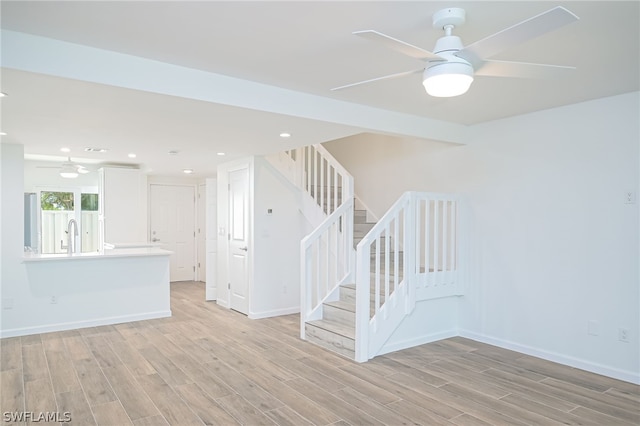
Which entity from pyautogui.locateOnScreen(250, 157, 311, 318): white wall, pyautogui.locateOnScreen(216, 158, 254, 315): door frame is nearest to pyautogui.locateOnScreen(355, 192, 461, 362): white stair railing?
pyautogui.locateOnScreen(250, 157, 311, 318): white wall

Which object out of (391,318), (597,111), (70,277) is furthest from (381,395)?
(70,277)

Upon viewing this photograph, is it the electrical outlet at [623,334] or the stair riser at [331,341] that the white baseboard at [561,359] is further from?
the stair riser at [331,341]

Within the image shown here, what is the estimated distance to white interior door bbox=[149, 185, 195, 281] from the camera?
8.74 metres

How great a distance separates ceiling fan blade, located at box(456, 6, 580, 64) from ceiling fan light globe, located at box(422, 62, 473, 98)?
64 mm

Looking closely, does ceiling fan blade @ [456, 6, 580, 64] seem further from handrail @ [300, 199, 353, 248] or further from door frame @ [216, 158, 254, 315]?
door frame @ [216, 158, 254, 315]

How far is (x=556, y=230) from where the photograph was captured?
4.08 m

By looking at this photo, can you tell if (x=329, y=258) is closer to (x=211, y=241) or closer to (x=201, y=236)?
(x=211, y=241)

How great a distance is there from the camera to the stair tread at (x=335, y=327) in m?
4.23

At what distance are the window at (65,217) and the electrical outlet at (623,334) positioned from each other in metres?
8.38

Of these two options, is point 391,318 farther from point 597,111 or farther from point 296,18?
point 296,18

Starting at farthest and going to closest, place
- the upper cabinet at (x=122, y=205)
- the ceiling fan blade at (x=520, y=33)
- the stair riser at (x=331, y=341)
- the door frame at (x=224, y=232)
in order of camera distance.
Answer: the upper cabinet at (x=122, y=205)
the door frame at (x=224, y=232)
the stair riser at (x=331, y=341)
the ceiling fan blade at (x=520, y=33)

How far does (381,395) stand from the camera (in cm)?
326

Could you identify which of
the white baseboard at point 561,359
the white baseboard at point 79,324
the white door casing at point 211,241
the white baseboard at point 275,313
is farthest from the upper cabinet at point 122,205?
the white baseboard at point 561,359

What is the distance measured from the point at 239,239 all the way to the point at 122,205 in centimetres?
297
